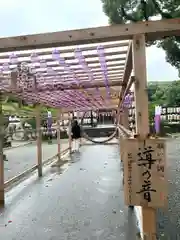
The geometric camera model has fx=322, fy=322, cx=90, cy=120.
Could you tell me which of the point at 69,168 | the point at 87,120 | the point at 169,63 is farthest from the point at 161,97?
the point at 69,168

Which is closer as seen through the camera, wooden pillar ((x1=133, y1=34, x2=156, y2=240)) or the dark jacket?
wooden pillar ((x1=133, y1=34, x2=156, y2=240))

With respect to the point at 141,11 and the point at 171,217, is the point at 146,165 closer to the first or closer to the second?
the point at 171,217

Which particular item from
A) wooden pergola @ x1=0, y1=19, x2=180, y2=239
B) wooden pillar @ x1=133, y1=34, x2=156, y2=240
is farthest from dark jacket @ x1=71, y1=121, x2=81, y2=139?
wooden pillar @ x1=133, y1=34, x2=156, y2=240

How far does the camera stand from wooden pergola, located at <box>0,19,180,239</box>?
3881mm

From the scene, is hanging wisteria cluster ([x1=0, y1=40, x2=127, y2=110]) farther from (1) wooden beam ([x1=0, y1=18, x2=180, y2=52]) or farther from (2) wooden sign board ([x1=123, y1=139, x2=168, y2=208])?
(2) wooden sign board ([x1=123, y1=139, x2=168, y2=208])

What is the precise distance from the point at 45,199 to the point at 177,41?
13.0 metres

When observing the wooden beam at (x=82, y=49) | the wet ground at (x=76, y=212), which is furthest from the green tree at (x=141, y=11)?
the wooden beam at (x=82, y=49)

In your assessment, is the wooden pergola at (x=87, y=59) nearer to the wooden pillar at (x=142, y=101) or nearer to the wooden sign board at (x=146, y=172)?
the wooden pillar at (x=142, y=101)

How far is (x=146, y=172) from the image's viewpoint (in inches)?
147

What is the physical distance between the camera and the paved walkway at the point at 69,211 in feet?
15.8

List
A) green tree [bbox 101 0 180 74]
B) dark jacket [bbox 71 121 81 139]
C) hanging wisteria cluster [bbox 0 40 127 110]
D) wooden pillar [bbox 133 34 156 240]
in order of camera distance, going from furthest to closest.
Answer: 1. dark jacket [bbox 71 121 81 139]
2. green tree [bbox 101 0 180 74]
3. hanging wisteria cluster [bbox 0 40 127 110]
4. wooden pillar [bbox 133 34 156 240]

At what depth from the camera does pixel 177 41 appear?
17062 millimetres

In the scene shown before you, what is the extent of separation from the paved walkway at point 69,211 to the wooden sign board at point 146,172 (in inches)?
42.8

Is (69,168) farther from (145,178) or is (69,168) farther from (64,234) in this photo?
(145,178)
